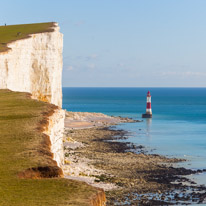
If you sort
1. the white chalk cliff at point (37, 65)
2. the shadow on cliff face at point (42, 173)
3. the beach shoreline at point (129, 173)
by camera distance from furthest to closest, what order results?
the white chalk cliff at point (37, 65) < the beach shoreline at point (129, 173) < the shadow on cliff face at point (42, 173)

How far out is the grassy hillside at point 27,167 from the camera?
327 inches

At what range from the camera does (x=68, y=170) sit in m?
27.6

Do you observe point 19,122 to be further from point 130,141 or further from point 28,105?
point 130,141

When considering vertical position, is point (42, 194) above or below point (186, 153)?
above

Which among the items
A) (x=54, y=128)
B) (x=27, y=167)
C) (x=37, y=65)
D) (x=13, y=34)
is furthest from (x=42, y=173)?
(x=13, y=34)

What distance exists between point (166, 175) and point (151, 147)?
1620 centimetres

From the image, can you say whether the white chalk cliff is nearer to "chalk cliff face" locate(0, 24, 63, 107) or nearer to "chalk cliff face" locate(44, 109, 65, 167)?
"chalk cliff face" locate(0, 24, 63, 107)

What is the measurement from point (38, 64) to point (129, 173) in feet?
48.7

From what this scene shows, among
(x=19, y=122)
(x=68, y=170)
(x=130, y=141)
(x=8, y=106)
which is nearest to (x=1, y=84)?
(x=68, y=170)

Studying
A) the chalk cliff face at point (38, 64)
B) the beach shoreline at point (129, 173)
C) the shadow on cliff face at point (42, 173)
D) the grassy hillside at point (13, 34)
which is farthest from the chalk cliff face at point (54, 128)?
the chalk cliff face at point (38, 64)

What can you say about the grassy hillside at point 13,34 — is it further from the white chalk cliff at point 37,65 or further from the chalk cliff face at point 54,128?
the chalk cliff face at point 54,128

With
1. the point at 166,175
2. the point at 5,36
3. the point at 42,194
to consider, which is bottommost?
the point at 166,175

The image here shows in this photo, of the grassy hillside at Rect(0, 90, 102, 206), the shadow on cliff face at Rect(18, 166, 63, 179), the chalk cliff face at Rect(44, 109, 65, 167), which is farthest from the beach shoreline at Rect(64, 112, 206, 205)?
the shadow on cliff face at Rect(18, 166, 63, 179)

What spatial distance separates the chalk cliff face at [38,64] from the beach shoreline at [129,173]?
5.61 m
